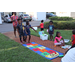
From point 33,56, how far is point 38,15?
19.0 meters

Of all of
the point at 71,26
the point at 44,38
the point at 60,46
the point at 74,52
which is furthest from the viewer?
the point at 71,26

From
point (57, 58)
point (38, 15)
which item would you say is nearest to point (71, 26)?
point (57, 58)

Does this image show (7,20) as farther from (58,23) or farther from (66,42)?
(66,42)

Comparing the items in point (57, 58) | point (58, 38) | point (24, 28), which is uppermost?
point (24, 28)

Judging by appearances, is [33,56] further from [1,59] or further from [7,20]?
[7,20]

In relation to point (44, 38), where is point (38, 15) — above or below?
above

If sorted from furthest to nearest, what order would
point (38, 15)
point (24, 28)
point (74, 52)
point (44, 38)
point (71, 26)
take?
point (38, 15) < point (71, 26) < point (44, 38) < point (24, 28) < point (74, 52)

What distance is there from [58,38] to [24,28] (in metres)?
2.06

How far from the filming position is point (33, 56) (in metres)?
4.00

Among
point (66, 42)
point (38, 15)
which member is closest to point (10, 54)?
point (66, 42)

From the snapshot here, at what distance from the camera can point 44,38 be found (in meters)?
6.46

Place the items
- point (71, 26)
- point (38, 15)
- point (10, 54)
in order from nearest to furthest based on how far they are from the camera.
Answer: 1. point (10, 54)
2. point (71, 26)
3. point (38, 15)

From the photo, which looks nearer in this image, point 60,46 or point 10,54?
point 10,54

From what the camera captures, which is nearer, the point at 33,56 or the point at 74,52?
the point at 74,52
